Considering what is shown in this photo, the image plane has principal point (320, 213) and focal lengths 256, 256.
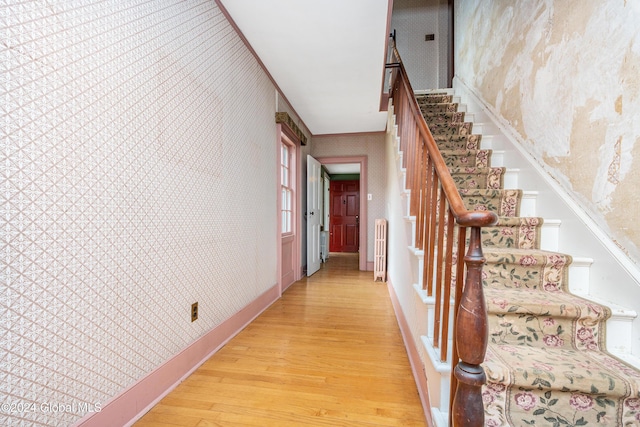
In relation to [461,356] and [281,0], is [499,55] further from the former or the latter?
[461,356]

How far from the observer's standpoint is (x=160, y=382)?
1325 millimetres

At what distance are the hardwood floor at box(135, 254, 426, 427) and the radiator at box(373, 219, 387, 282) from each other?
136 cm

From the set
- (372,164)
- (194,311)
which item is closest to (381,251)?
(372,164)

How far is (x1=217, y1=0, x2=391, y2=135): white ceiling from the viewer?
1.79m

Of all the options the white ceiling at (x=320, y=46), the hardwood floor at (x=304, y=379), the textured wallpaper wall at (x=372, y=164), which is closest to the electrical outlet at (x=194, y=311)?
the hardwood floor at (x=304, y=379)

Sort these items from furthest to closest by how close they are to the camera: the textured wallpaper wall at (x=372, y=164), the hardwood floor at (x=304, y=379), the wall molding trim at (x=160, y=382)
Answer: the textured wallpaper wall at (x=372, y=164) < the hardwood floor at (x=304, y=379) < the wall molding trim at (x=160, y=382)

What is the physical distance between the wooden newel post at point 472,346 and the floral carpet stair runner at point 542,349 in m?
0.30

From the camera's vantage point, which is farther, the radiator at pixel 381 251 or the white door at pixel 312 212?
the white door at pixel 312 212

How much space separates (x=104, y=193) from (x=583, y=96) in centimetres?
236

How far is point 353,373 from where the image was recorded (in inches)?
60.9

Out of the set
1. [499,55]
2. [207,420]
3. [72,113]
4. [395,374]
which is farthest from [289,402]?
[499,55]

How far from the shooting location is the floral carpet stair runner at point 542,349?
91 centimetres

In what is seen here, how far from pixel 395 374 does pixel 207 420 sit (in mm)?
1040

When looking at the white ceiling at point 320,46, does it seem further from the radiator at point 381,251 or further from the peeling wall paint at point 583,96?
the radiator at point 381,251
